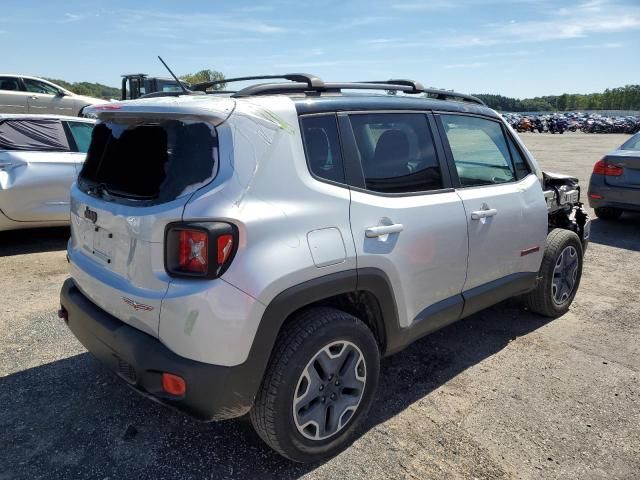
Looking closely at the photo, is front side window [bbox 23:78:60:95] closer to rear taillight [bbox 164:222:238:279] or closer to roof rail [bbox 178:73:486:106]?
roof rail [bbox 178:73:486:106]

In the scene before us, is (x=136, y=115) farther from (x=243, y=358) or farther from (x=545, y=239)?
(x=545, y=239)

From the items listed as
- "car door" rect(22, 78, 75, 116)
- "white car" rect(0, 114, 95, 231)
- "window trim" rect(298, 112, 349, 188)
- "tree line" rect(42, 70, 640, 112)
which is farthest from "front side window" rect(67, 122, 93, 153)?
"tree line" rect(42, 70, 640, 112)

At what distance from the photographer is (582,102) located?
17825cm

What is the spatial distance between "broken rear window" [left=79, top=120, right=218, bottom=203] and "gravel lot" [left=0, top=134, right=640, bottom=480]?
4.30 feet

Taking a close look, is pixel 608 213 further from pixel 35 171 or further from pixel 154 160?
pixel 35 171

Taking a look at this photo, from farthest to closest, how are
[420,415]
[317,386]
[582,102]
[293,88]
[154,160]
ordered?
[582,102] < [420,415] < [293,88] < [317,386] < [154,160]

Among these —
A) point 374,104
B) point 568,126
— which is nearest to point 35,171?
point 374,104

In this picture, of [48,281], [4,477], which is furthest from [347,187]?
[48,281]

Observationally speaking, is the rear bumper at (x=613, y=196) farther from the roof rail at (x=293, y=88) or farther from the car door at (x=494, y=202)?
the roof rail at (x=293, y=88)

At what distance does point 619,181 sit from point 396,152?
596 cm

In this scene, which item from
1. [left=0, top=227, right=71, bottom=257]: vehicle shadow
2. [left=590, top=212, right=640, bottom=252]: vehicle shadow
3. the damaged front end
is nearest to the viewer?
the damaged front end

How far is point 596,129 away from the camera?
54156 millimetres

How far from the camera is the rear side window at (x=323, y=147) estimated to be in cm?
248

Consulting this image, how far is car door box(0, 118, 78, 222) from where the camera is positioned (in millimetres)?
5738
